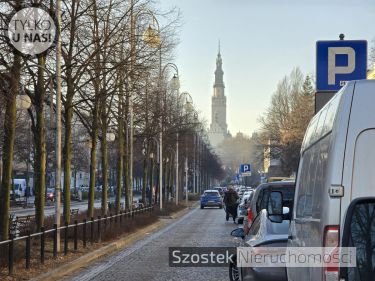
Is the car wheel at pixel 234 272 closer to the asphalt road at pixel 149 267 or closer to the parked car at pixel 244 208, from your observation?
the asphalt road at pixel 149 267

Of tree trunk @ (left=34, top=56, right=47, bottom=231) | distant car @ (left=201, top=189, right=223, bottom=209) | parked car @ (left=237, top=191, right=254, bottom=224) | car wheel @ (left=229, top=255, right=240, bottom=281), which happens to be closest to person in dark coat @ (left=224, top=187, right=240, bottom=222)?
parked car @ (left=237, top=191, right=254, bottom=224)

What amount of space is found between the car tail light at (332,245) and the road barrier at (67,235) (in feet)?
27.2

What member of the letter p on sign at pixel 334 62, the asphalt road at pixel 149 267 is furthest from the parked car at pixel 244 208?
the letter p on sign at pixel 334 62

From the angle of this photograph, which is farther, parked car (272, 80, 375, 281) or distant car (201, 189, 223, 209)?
distant car (201, 189, 223, 209)

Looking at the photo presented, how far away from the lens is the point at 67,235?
56.4 ft

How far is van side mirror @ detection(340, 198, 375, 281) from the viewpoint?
15.0 ft

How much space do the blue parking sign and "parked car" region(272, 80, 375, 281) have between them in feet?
21.3

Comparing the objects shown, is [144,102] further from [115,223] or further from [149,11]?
[149,11]

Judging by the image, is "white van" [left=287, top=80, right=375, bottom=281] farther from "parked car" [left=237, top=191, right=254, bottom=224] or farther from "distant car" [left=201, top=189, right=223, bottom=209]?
"distant car" [left=201, top=189, right=223, bottom=209]

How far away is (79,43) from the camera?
21609 millimetres

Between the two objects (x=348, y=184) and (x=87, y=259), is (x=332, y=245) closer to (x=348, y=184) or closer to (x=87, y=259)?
(x=348, y=184)

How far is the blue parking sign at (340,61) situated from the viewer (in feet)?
37.9

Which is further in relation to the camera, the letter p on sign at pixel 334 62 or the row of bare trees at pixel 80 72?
the row of bare trees at pixel 80 72

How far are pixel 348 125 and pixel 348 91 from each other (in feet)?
0.95
